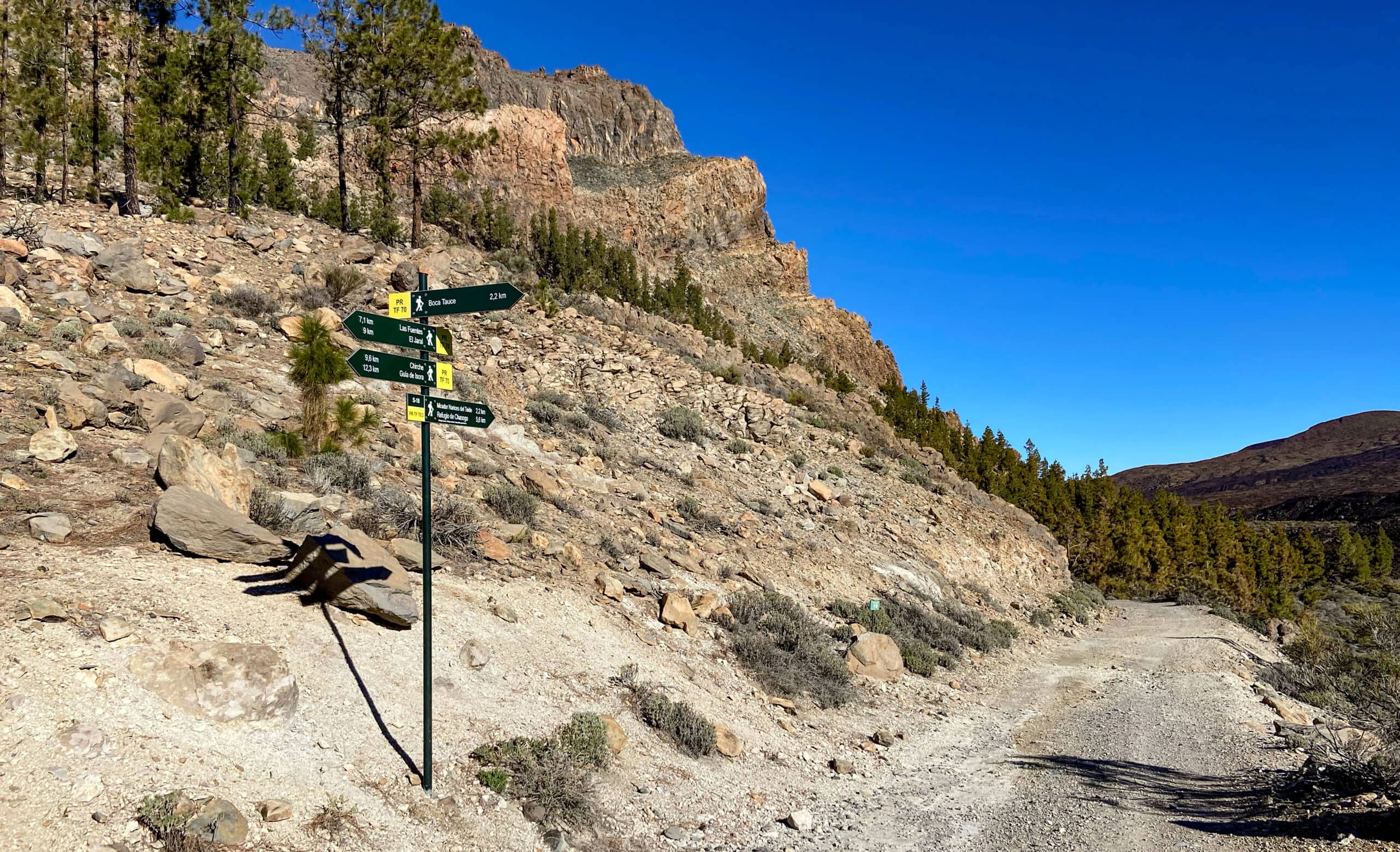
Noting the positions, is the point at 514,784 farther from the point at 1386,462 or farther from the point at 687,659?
the point at 1386,462

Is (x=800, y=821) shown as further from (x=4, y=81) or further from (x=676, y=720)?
(x=4, y=81)

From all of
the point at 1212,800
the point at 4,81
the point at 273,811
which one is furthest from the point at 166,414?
the point at 4,81

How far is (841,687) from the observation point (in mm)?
11633

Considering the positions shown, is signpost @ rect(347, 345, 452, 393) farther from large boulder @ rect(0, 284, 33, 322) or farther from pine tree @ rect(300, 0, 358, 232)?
pine tree @ rect(300, 0, 358, 232)

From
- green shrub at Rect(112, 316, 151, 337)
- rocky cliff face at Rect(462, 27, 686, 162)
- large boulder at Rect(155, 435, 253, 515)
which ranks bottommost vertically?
large boulder at Rect(155, 435, 253, 515)

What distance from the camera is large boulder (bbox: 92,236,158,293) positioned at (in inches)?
611

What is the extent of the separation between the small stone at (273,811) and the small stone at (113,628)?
6.65 ft

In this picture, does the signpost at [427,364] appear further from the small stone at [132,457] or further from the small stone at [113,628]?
the small stone at [132,457]

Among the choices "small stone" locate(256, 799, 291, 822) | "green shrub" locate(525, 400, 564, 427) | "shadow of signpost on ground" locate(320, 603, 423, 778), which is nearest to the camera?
"small stone" locate(256, 799, 291, 822)

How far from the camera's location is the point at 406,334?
606cm

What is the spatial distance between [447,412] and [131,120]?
25.6 meters

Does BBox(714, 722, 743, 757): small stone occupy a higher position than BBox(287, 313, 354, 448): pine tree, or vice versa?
BBox(287, 313, 354, 448): pine tree

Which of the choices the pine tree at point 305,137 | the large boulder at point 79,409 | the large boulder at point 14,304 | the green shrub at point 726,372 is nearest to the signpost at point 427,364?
the large boulder at point 79,409

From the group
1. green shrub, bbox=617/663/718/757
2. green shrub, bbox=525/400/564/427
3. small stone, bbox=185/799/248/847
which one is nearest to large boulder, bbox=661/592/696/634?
green shrub, bbox=617/663/718/757
